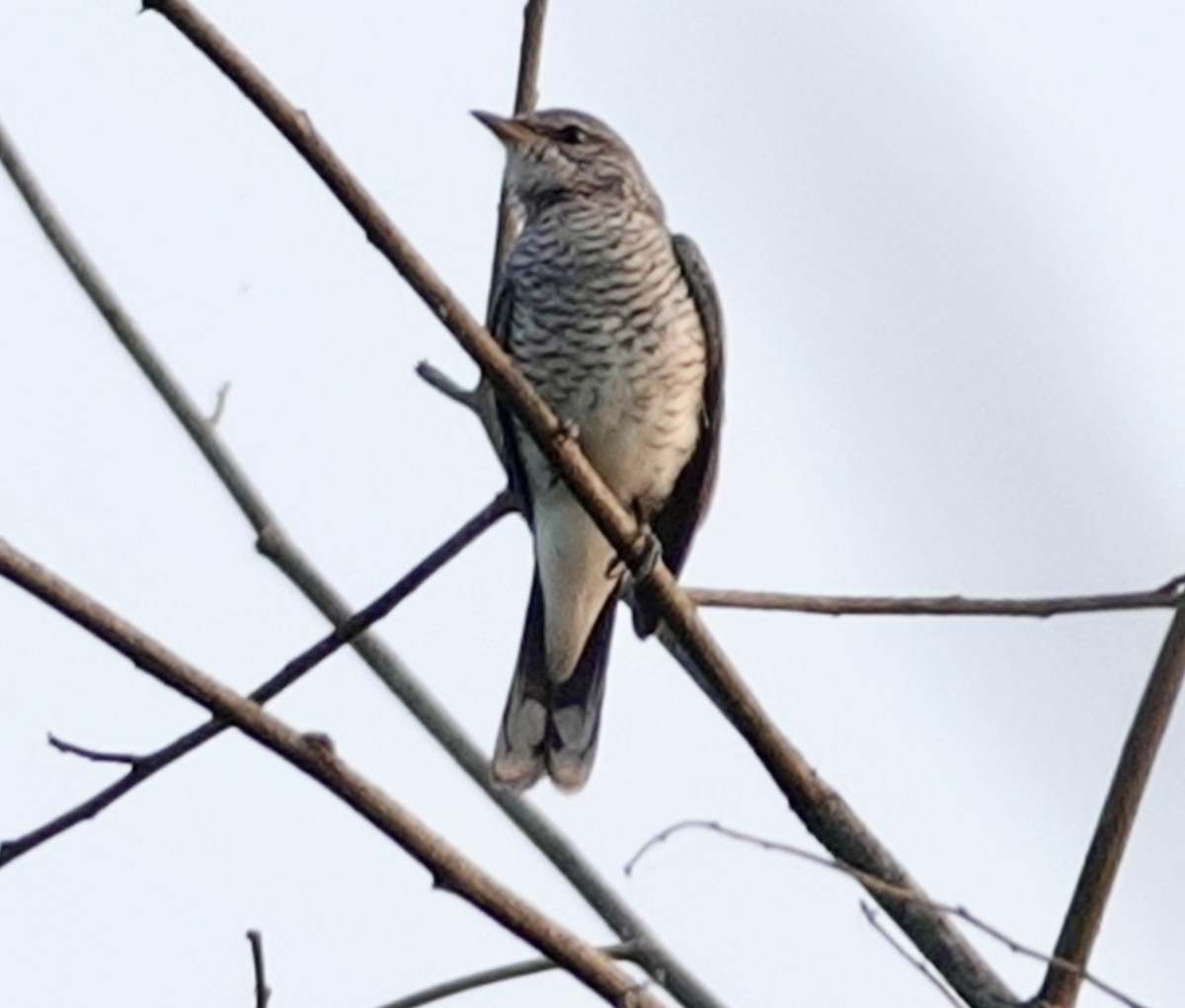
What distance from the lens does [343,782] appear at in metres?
2.38

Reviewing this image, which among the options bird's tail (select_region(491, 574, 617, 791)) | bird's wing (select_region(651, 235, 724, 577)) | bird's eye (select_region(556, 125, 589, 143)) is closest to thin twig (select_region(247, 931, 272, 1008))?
bird's tail (select_region(491, 574, 617, 791))

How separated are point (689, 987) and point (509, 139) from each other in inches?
118

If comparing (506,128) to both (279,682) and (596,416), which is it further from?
(279,682)

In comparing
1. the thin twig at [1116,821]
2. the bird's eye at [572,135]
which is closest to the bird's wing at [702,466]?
the bird's eye at [572,135]

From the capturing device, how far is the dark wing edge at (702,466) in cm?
521

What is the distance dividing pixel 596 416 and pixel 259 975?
2.56 m

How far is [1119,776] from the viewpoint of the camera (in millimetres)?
2701

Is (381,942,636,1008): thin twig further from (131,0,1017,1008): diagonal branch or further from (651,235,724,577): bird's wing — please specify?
(651,235,724,577): bird's wing

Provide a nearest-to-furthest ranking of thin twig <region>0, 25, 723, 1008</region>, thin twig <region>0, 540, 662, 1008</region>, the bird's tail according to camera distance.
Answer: thin twig <region>0, 540, 662, 1008</region>, thin twig <region>0, 25, 723, 1008</region>, the bird's tail

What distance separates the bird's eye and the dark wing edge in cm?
71

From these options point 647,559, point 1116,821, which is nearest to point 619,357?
point 647,559

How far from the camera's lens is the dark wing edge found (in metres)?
5.21

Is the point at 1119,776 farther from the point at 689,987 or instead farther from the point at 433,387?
the point at 433,387

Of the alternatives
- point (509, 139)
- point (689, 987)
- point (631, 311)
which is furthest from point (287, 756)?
point (509, 139)
